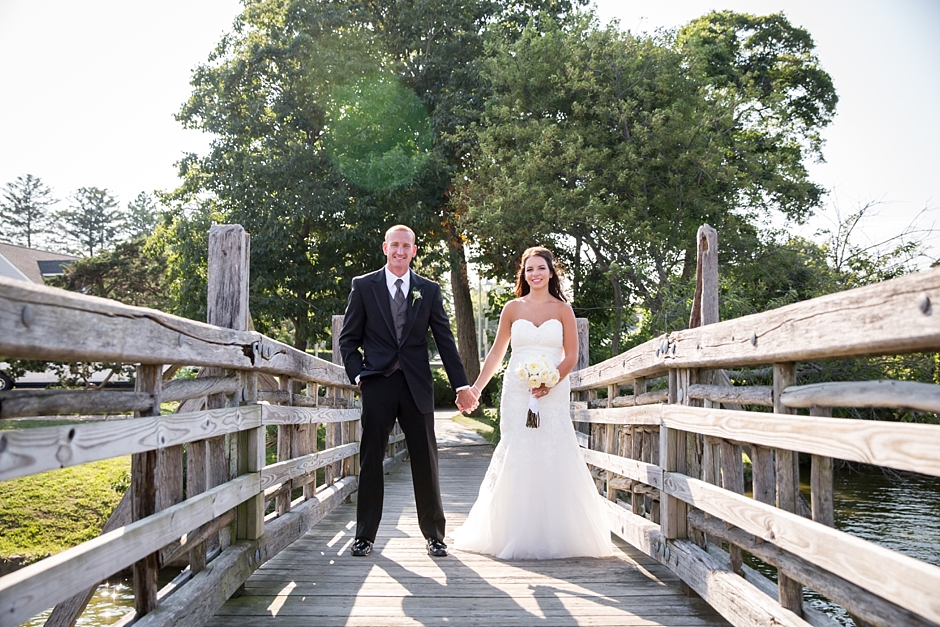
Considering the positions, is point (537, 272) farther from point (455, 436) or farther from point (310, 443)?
point (455, 436)

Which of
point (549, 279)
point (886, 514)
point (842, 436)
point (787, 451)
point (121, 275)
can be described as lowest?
point (886, 514)

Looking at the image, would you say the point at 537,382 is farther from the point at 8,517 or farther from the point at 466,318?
the point at 466,318

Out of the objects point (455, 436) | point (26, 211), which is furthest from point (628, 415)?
point (26, 211)

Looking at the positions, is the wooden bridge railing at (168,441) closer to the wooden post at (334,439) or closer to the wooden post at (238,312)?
the wooden post at (238,312)

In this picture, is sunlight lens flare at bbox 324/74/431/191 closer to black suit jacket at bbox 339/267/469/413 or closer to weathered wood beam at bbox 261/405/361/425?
weathered wood beam at bbox 261/405/361/425

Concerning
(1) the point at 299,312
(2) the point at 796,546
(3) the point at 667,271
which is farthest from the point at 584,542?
(1) the point at 299,312

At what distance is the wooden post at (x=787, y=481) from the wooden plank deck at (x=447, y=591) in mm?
748

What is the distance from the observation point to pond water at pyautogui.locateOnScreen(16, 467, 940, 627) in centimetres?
762

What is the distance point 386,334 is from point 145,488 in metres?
2.25

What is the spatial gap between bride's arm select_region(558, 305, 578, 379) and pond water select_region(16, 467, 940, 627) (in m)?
3.16

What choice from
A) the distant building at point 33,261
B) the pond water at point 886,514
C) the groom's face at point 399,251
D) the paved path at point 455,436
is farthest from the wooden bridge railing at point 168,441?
the distant building at point 33,261

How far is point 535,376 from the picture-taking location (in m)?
5.33

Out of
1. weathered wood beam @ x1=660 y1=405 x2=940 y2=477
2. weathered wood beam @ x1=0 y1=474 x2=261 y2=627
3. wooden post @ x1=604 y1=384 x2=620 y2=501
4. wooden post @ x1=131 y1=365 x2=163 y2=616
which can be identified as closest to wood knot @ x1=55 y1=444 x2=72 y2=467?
weathered wood beam @ x1=0 y1=474 x2=261 y2=627

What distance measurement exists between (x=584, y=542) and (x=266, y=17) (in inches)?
650
